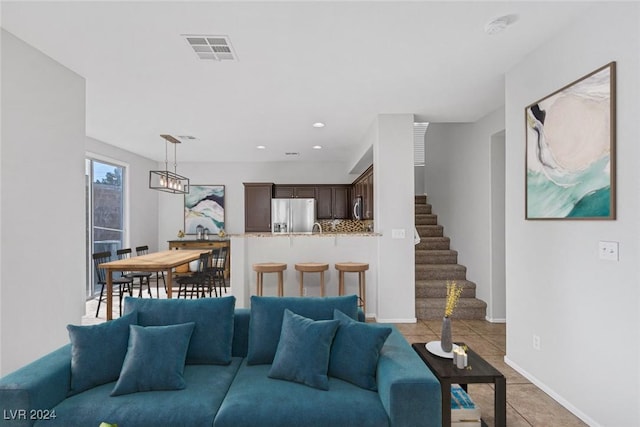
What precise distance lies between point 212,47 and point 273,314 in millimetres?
2108

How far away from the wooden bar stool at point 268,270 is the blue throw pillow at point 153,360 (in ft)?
7.65

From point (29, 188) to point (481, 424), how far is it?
3.70 metres

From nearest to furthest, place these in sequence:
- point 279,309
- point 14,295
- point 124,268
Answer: point 279,309, point 14,295, point 124,268

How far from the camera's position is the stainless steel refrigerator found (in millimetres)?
7734

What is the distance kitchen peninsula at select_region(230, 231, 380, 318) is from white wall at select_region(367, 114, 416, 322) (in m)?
0.27

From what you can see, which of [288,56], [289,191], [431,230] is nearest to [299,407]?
[288,56]

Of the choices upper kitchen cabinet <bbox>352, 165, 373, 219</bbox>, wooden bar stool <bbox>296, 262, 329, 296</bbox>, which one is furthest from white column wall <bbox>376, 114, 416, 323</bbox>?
upper kitchen cabinet <bbox>352, 165, 373, 219</bbox>

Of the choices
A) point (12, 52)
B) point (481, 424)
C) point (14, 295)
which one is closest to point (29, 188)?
point (14, 295)

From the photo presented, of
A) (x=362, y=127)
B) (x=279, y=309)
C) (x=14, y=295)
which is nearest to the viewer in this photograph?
(x=279, y=309)

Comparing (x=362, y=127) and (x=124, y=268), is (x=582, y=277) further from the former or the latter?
(x=124, y=268)

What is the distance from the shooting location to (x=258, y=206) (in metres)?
7.81

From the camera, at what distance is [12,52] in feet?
8.55

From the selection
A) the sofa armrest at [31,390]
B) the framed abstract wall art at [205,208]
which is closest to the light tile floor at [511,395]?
the sofa armrest at [31,390]

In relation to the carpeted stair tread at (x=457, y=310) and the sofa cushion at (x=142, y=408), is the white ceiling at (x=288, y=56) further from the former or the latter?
the carpeted stair tread at (x=457, y=310)
